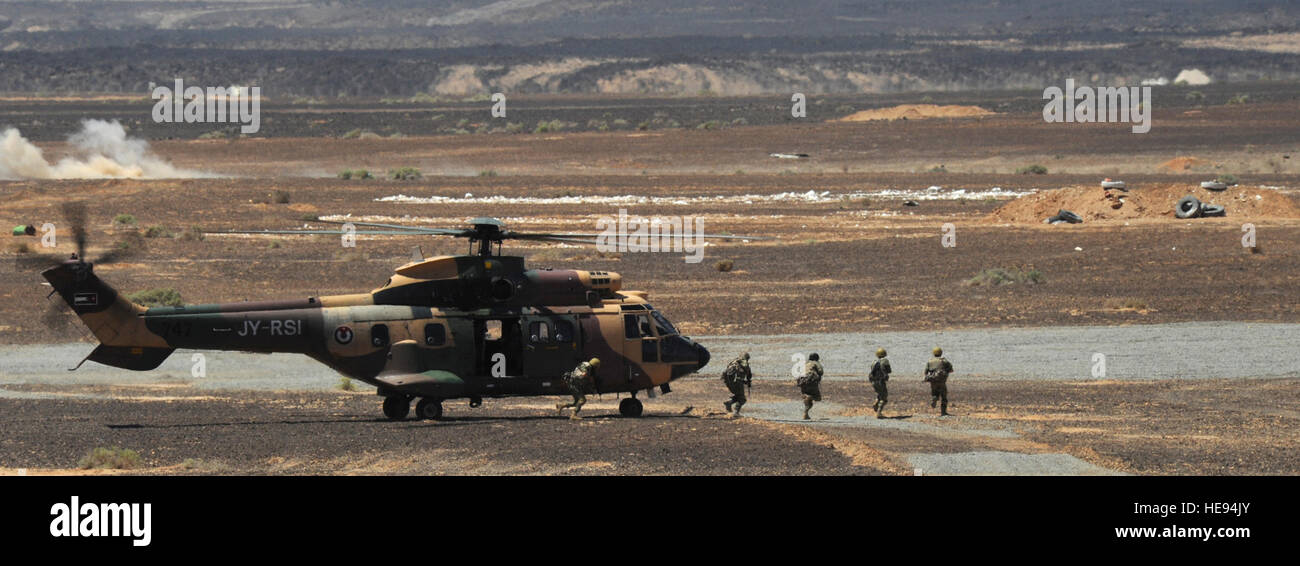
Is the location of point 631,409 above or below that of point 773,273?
below

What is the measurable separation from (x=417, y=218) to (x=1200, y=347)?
3375 cm

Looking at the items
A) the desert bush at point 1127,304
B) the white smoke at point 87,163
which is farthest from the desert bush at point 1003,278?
the white smoke at point 87,163

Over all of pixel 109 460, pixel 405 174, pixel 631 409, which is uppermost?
pixel 405 174

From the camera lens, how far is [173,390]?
88.7ft

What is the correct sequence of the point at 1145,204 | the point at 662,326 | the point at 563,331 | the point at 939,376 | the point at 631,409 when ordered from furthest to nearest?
the point at 1145,204 < the point at 939,376 < the point at 662,326 < the point at 631,409 < the point at 563,331

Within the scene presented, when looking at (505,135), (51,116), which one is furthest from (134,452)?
(51,116)

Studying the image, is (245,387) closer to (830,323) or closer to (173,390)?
(173,390)

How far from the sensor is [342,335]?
21641 mm

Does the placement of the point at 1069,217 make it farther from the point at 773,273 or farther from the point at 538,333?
the point at 538,333

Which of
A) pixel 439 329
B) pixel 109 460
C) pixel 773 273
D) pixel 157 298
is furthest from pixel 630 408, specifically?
pixel 773 273

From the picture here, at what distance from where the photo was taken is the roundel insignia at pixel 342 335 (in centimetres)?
2161

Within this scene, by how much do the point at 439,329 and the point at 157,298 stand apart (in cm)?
1778

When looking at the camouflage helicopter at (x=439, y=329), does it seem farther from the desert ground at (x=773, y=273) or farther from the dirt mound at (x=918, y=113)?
the dirt mound at (x=918, y=113)

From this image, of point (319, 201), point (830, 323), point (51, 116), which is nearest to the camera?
point (830, 323)
